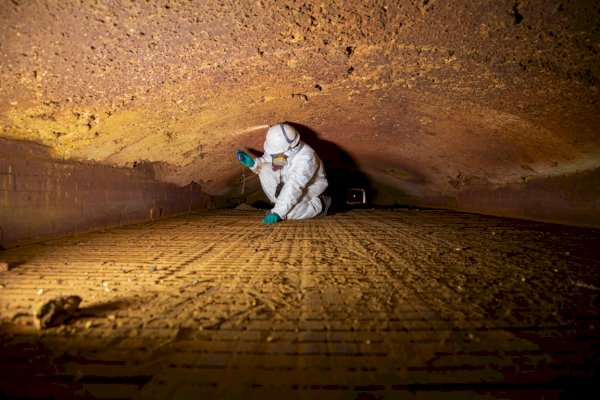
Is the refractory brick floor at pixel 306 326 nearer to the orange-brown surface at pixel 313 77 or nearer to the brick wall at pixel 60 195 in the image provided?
the brick wall at pixel 60 195

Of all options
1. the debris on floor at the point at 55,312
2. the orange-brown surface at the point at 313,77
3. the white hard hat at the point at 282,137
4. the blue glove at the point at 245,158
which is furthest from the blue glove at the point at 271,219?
the debris on floor at the point at 55,312

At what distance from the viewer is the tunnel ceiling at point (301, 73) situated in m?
1.49

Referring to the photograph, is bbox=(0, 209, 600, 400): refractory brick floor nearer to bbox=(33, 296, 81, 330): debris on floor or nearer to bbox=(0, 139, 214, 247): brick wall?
bbox=(33, 296, 81, 330): debris on floor

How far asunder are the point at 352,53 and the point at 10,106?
210 centimetres

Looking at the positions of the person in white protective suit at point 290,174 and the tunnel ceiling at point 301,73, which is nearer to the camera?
the tunnel ceiling at point 301,73

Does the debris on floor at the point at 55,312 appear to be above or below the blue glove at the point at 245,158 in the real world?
below

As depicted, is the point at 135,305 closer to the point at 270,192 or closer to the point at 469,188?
the point at 270,192

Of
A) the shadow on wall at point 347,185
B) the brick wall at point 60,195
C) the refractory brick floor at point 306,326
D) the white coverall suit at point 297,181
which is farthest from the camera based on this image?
the shadow on wall at point 347,185

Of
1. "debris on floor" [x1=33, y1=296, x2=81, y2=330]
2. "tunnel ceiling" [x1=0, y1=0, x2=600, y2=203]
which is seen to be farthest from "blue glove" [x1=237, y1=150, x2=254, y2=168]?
"debris on floor" [x1=33, y1=296, x2=81, y2=330]

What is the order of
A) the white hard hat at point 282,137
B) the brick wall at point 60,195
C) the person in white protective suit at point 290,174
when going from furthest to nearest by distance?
the person in white protective suit at point 290,174
the white hard hat at point 282,137
the brick wall at point 60,195

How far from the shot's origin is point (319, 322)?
1073 millimetres

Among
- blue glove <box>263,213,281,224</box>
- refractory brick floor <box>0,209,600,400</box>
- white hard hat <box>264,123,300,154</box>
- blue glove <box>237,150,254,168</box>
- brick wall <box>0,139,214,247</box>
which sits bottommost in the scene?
refractory brick floor <box>0,209,600,400</box>

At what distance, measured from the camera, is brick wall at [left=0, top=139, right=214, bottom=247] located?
230 centimetres

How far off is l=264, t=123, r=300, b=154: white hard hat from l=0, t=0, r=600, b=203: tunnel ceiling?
0.42 feet
